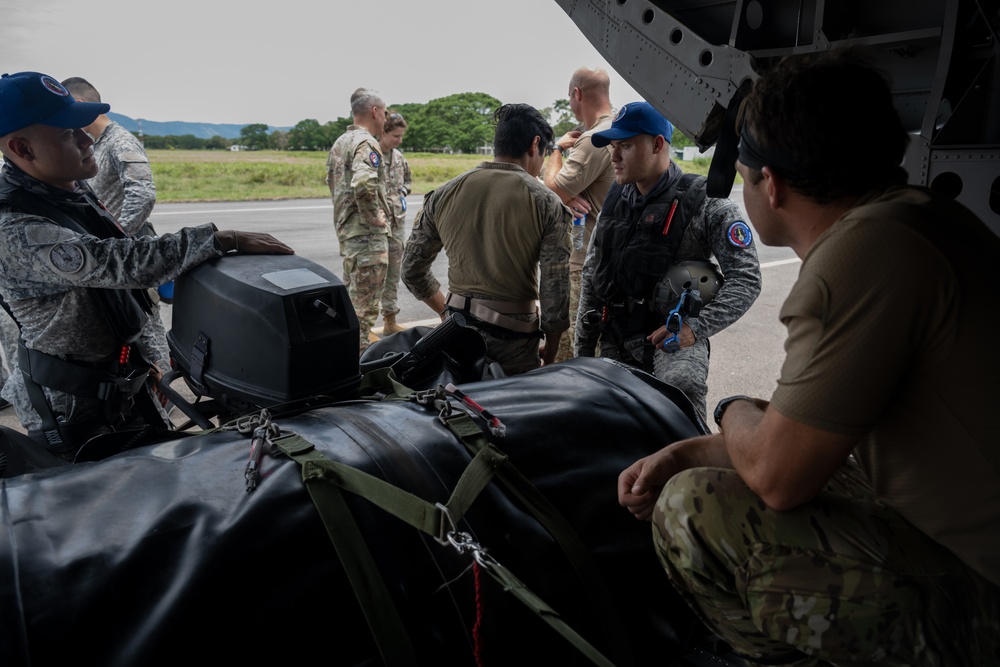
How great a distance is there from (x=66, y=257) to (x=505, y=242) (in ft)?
5.69

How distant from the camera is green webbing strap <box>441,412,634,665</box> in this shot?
5.27ft

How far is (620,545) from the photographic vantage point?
5.71 ft

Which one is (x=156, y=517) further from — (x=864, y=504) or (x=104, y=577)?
(x=864, y=504)

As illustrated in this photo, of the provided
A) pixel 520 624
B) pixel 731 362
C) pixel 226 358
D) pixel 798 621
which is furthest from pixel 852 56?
pixel 731 362

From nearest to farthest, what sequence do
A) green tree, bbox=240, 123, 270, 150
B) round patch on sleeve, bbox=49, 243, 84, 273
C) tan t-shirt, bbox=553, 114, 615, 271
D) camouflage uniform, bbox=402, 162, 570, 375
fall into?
round patch on sleeve, bbox=49, 243, 84, 273 → camouflage uniform, bbox=402, 162, 570, 375 → tan t-shirt, bbox=553, 114, 615, 271 → green tree, bbox=240, 123, 270, 150

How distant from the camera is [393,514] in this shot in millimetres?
1407

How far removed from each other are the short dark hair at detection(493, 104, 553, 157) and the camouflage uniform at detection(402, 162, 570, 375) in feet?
0.27

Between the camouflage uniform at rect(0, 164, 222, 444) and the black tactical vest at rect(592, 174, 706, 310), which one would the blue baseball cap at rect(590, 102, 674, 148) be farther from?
the camouflage uniform at rect(0, 164, 222, 444)

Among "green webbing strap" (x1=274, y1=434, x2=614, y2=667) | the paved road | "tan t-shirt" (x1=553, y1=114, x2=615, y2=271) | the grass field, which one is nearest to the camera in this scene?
"green webbing strap" (x1=274, y1=434, x2=614, y2=667)

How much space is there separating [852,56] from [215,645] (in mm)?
1775

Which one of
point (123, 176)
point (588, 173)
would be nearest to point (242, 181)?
point (123, 176)

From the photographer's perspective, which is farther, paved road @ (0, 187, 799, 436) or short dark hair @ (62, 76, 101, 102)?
paved road @ (0, 187, 799, 436)

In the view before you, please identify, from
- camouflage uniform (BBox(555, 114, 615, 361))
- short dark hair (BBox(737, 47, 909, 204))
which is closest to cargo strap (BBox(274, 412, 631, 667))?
short dark hair (BBox(737, 47, 909, 204))

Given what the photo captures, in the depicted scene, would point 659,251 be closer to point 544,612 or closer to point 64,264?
point 544,612
